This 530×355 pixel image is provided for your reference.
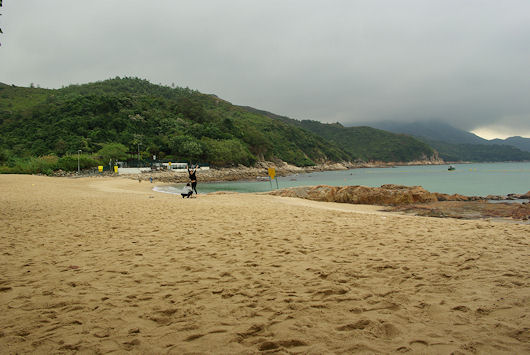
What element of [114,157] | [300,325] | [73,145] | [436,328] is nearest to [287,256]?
[300,325]

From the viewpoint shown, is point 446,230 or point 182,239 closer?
point 182,239

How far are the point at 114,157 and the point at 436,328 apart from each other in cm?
6893

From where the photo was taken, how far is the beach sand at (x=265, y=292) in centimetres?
242

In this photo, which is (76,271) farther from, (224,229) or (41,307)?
(224,229)

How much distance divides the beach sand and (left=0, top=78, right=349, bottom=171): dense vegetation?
2190 inches

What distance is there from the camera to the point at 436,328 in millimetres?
2547

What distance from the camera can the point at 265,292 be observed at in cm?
351

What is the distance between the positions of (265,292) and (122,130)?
85.8 m

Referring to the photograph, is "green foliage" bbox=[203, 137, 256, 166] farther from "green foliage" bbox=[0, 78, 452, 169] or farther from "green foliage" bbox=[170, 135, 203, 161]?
"green foliage" bbox=[170, 135, 203, 161]

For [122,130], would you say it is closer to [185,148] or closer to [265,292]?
[185,148]

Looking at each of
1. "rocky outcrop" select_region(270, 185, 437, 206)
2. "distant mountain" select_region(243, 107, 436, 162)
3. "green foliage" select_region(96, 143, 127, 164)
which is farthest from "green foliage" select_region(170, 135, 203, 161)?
"distant mountain" select_region(243, 107, 436, 162)

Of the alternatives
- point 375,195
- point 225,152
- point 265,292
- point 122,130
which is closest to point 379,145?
point 225,152

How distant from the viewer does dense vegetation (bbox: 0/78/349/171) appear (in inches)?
2613

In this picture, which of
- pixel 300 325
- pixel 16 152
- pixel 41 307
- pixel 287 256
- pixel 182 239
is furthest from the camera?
pixel 16 152
